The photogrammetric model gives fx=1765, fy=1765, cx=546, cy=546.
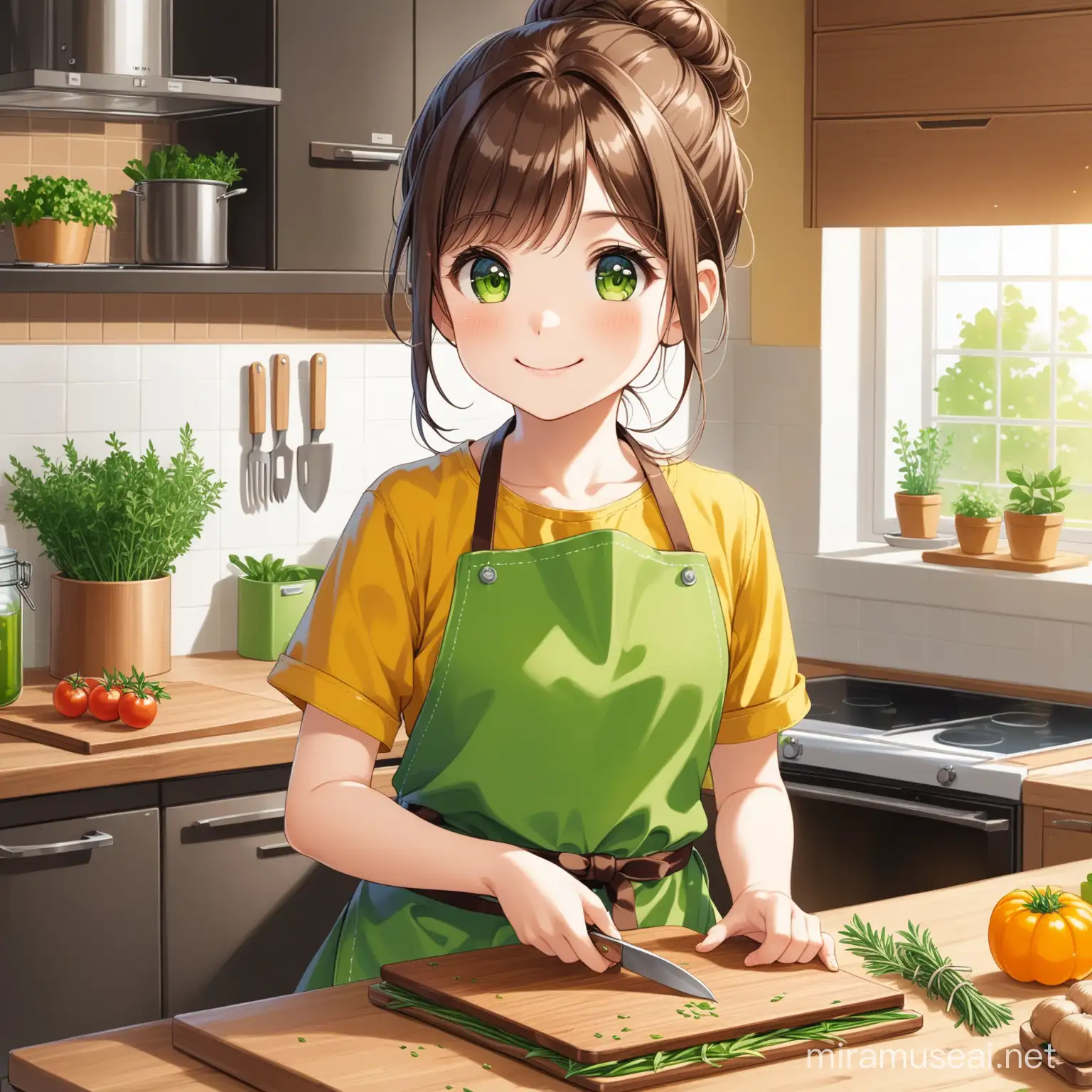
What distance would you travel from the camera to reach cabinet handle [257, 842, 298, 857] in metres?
3.01

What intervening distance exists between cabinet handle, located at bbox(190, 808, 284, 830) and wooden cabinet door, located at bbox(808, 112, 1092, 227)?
1893 millimetres

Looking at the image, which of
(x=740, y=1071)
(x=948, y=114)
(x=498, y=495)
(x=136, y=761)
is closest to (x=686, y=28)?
(x=498, y=495)

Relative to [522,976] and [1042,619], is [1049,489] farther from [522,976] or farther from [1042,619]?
[522,976]

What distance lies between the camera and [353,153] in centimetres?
338

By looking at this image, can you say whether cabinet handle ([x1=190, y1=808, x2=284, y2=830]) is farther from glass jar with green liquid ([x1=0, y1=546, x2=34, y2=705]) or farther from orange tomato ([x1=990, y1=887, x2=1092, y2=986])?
orange tomato ([x1=990, y1=887, x2=1092, y2=986])

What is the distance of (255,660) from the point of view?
142 inches

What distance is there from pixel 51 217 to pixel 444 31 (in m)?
0.88

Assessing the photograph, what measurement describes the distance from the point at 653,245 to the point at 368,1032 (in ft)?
2.26

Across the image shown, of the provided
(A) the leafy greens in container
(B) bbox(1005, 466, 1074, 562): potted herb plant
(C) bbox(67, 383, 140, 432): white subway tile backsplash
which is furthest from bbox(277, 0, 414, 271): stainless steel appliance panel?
(B) bbox(1005, 466, 1074, 562): potted herb plant

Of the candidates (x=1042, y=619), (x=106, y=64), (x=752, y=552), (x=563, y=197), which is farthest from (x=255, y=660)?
(x=563, y=197)

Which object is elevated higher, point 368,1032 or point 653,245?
point 653,245

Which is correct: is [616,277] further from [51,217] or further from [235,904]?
[51,217]

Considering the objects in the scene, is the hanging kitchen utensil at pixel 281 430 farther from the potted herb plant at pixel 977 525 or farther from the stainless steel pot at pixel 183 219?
the potted herb plant at pixel 977 525

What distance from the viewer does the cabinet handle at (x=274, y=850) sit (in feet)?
9.88
